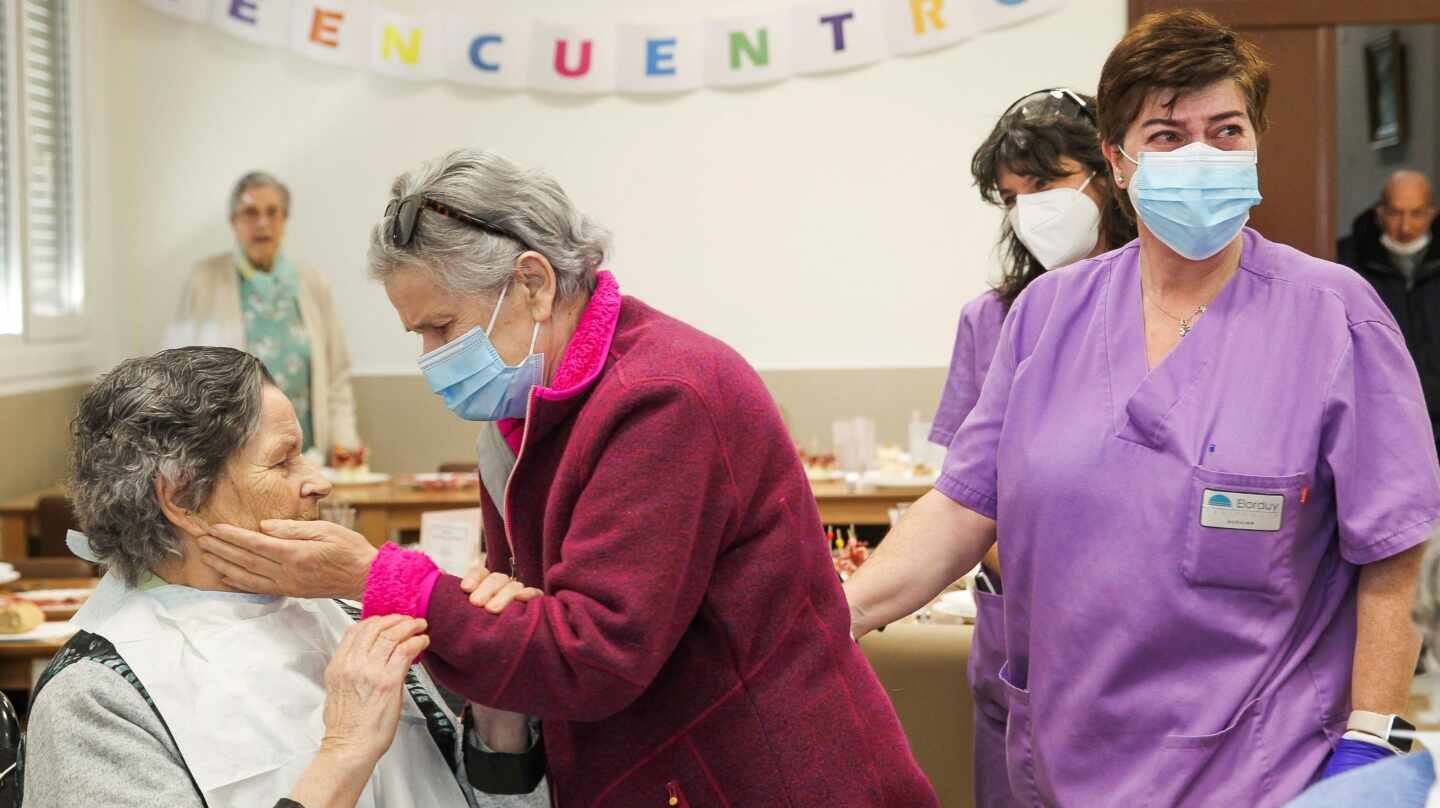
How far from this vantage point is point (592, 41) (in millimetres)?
6328

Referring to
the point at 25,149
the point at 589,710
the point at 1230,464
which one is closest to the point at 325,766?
the point at 589,710

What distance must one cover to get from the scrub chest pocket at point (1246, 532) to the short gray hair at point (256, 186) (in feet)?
16.3

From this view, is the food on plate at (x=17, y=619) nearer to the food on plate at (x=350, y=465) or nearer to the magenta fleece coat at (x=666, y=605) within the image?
the magenta fleece coat at (x=666, y=605)

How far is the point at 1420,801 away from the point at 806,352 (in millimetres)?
5320

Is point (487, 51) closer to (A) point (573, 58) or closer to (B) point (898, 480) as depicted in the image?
(A) point (573, 58)

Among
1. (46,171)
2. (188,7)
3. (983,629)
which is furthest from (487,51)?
(983,629)

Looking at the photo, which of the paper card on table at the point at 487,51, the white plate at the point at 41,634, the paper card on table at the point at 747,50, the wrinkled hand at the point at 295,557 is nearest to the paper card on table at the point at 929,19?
the paper card on table at the point at 747,50

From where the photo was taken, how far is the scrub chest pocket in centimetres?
147

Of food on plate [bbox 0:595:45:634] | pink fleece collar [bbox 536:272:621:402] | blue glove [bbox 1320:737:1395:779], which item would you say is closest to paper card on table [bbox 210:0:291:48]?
food on plate [bbox 0:595:45:634]

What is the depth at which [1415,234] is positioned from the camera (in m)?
5.89

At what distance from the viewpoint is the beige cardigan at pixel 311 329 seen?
19.1 ft

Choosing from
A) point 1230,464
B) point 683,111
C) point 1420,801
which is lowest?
point 1420,801

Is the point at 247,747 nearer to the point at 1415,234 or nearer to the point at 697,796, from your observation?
the point at 697,796

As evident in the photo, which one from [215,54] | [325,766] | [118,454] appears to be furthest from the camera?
[215,54]
